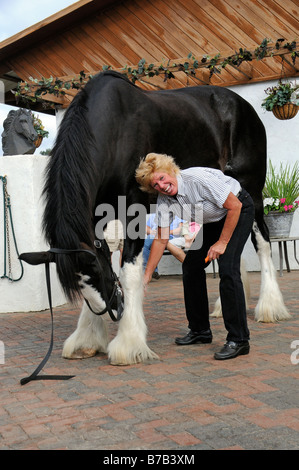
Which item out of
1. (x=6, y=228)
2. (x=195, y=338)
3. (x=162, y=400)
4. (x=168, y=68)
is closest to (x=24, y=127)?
(x=6, y=228)

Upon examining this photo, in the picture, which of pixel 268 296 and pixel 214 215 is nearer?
pixel 214 215

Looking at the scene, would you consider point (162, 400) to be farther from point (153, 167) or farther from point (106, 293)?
point (153, 167)

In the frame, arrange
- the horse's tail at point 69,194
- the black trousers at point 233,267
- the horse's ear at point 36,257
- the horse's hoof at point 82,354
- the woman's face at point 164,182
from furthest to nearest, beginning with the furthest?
the horse's hoof at point 82,354
the black trousers at point 233,267
the woman's face at point 164,182
the horse's tail at point 69,194
the horse's ear at point 36,257

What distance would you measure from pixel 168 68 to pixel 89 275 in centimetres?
565

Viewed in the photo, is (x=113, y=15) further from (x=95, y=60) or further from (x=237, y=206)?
(x=237, y=206)

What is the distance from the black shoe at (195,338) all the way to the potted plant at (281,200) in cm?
425

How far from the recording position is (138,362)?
3914mm

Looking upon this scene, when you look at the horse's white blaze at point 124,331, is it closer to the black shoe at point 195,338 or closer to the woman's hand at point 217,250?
the black shoe at point 195,338

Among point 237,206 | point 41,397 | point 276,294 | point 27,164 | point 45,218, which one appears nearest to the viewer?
point 41,397

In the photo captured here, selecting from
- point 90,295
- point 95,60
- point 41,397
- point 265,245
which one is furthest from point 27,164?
point 95,60

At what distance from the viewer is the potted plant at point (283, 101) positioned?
27.1 feet

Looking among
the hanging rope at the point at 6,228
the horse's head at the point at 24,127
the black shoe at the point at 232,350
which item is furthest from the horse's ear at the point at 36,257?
the horse's head at the point at 24,127

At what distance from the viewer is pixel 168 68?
8.36 meters

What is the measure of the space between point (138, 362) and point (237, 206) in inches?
51.4
